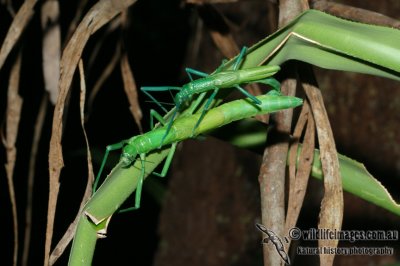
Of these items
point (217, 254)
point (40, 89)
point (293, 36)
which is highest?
point (293, 36)

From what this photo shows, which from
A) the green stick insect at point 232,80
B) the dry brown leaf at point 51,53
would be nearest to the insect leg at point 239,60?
the green stick insect at point 232,80

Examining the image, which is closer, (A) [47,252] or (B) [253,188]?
(A) [47,252]

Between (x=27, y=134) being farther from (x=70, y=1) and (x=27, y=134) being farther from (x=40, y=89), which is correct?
(x=70, y=1)

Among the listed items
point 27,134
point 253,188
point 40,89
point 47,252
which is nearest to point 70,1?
point 40,89

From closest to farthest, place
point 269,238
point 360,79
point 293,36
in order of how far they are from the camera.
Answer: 1. point 293,36
2. point 269,238
3. point 360,79

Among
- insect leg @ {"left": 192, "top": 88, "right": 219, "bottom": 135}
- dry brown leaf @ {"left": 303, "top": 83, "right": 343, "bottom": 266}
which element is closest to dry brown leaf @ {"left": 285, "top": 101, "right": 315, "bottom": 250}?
dry brown leaf @ {"left": 303, "top": 83, "right": 343, "bottom": 266}
